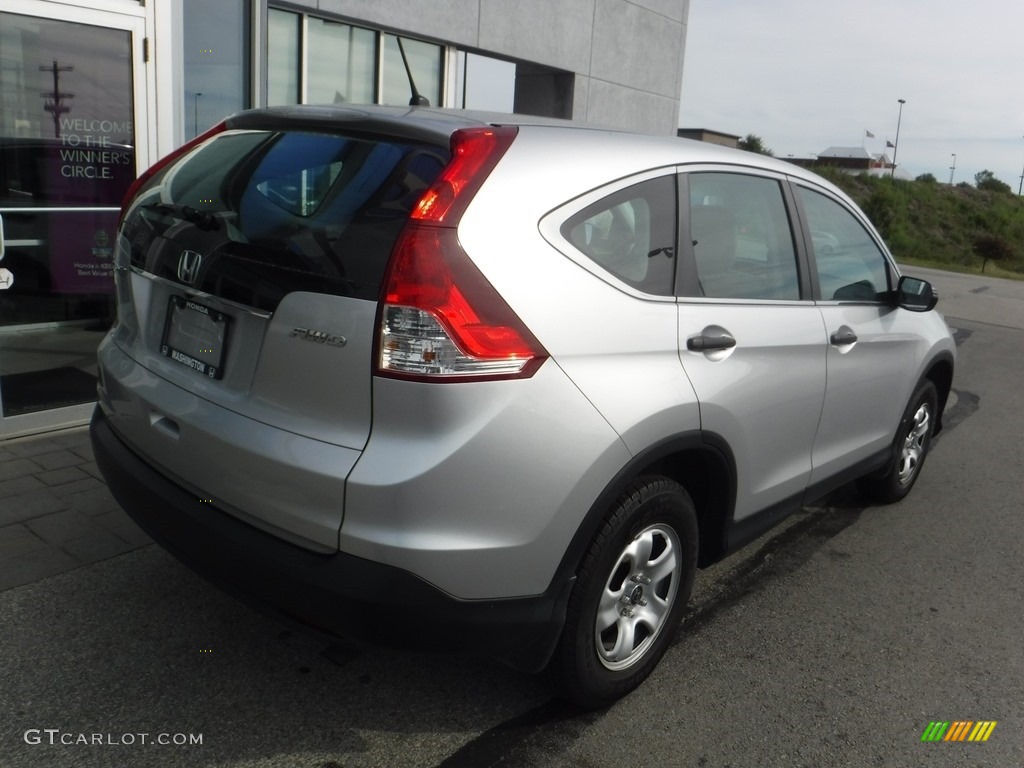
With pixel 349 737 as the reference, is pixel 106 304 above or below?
above

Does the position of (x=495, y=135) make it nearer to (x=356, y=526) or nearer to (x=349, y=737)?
(x=356, y=526)

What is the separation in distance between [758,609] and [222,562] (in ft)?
7.14

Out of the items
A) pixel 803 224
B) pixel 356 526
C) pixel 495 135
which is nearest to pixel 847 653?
pixel 803 224

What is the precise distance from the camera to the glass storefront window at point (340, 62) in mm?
7848

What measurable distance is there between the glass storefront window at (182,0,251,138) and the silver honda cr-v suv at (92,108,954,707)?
395 cm

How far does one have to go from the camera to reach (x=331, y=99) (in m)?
8.23

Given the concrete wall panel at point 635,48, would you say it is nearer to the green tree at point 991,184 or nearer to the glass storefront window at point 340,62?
the glass storefront window at point 340,62

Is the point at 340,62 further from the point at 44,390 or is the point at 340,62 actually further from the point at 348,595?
the point at 348,595

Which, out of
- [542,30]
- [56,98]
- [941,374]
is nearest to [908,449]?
[941,374]

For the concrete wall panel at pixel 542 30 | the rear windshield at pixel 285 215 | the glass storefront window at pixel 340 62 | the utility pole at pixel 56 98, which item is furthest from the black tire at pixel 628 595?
the concrete wall panel at pixel 542 30

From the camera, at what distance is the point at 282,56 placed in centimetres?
757

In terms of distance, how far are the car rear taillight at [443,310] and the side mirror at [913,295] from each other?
8.34 feet

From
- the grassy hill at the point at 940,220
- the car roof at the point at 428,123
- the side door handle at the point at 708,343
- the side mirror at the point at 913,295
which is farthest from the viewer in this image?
the grassy hill at the point at 940,220

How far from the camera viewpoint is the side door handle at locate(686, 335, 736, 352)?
110 inches
